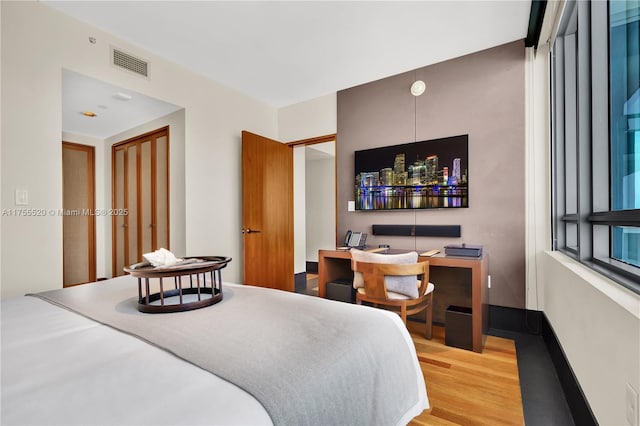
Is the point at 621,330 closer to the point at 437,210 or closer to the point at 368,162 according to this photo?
the point at 437,210

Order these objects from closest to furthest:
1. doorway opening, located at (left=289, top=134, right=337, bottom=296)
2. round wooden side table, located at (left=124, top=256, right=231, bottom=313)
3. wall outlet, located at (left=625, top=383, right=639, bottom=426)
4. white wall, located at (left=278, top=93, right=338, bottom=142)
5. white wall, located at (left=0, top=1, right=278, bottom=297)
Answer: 1. wall outlet, located at (left=625, top=383, right=639, bottom=426)
2. round wooden side table, located at (left=124, top=256, right=231, bottom=313)
3. white wall, located at (left=0, top=1, right=278, bottom=297)
4. white wall, located at (left=278, top=93, right=338, bottom=142)
5. doorway opening, located at (left=289, top=134, right=337, bottom=296)

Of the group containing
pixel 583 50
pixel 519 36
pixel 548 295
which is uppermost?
pixel 519 36

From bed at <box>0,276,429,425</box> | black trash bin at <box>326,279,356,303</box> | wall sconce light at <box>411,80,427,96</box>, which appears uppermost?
wall sconce light at <box>411,80,427,96</box>

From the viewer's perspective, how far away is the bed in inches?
22.7

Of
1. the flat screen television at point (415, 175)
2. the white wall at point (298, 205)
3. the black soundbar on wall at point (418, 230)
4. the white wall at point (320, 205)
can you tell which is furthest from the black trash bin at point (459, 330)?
the white wall at point (320, 205)

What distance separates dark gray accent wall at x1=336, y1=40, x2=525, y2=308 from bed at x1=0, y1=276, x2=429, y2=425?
82.6 inches

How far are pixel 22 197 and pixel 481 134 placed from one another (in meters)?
3.68

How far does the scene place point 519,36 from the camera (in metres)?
2.69

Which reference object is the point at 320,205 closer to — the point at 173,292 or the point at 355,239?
the point at 355,239

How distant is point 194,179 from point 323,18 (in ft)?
6.55

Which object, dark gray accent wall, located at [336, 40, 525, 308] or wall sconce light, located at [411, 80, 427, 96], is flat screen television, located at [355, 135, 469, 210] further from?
wall sconce light, located at [411, 80, 427, 96]

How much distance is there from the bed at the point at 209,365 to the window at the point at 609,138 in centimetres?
99

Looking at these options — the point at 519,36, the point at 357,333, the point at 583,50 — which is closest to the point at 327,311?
the point at 357,333

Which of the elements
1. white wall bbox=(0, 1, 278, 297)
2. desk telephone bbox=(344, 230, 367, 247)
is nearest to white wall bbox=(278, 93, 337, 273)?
desk telephone bbox=(344, 230, 367, 247)
